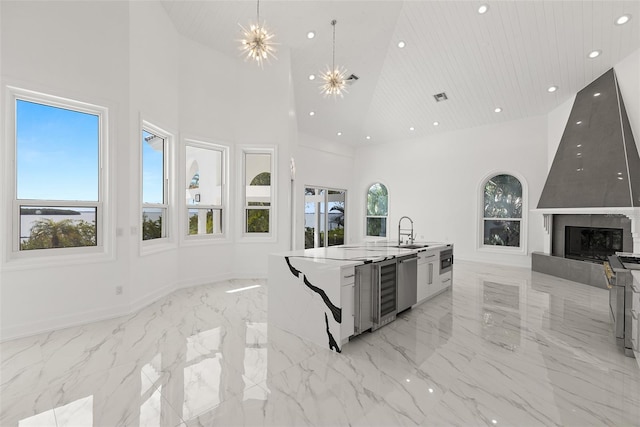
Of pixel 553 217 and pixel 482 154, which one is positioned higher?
pixel 482 154

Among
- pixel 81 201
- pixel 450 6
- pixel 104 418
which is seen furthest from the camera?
pixel 450 6

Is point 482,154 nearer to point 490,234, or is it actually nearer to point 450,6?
point 490,234

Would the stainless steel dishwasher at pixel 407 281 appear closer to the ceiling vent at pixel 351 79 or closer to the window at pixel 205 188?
the window at pixel 205 188

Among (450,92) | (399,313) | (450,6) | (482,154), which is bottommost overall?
(399,313)

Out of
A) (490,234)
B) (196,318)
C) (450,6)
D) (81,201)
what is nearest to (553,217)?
(490,234)

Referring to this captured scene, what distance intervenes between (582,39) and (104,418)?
7.45 m

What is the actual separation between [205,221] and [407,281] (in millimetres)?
3608

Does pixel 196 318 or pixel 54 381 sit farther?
pixel 196 318

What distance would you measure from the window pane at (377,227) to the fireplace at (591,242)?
4704 millimetres

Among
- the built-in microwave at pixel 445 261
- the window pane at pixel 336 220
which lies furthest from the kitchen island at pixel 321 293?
the window pane at pixel 336 220

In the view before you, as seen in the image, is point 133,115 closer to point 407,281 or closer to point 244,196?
point 244,196

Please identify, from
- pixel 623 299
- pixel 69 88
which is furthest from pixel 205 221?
pixel 623 299

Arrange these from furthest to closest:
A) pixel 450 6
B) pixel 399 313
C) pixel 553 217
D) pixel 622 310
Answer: pixel 553 217, pixel 450 6, pixel 399 313, pixel 622 310

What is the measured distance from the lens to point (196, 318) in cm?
348
